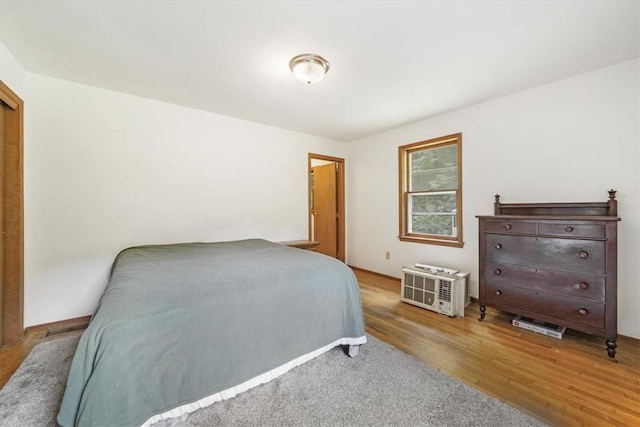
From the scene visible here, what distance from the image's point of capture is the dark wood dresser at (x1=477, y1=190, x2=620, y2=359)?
1.92 metres

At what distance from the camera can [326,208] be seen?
16.5 ft

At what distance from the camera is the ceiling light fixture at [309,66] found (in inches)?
→ 79.4

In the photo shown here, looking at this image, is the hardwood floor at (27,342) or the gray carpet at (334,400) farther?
the hardwood floor at (27,342)

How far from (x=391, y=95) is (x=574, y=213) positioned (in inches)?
81.4

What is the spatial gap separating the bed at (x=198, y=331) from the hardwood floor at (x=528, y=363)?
2.39ft

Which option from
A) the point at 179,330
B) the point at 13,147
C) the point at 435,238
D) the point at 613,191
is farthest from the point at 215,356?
the point at 613,191

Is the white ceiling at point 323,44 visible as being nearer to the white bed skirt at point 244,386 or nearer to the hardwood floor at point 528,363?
the white bed skirt at point 244,386

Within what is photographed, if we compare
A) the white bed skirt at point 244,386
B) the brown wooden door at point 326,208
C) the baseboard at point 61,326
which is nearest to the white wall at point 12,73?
the baseboard at point 61,326

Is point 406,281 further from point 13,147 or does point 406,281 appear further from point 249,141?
point 13,147

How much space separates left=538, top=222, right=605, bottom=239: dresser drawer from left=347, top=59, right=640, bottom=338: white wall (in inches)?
19.0

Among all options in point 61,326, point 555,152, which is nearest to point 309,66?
point 555,152

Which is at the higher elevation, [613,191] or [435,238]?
[613,191]

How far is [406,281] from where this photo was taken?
3082 millimetres

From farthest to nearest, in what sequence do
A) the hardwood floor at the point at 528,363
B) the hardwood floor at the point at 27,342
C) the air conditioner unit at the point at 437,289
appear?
the air conditioner unit at the point at 437,289, the hardwood floor at the point at 27,342, the hardwood floor at the point at 528,363
